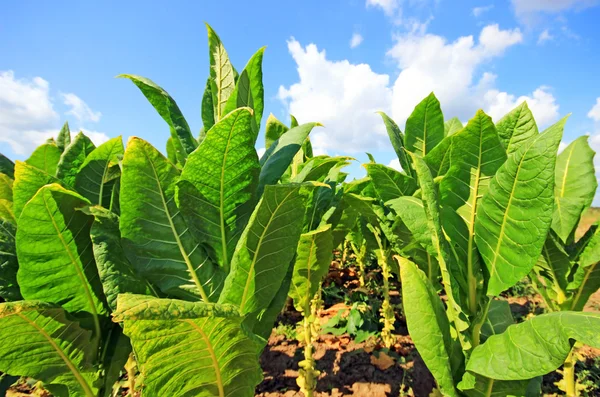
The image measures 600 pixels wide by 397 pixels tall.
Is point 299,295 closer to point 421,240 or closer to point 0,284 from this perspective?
point 421,240

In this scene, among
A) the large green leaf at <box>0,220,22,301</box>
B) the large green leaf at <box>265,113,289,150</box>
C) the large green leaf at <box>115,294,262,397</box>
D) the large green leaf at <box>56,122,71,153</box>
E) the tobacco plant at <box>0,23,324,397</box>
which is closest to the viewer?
the large green leaf at <box>115,294,262,397</box>

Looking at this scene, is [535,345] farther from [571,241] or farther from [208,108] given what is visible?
[208,108]

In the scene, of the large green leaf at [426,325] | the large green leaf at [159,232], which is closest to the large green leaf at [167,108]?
the large green leaf at [159,232]

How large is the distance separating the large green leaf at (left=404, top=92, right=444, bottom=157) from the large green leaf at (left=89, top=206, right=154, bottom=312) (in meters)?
1.71

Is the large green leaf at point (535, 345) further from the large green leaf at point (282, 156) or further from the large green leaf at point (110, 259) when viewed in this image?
the large green leaf at point (110, 259)

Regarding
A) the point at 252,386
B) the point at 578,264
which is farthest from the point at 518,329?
the point at 578,264

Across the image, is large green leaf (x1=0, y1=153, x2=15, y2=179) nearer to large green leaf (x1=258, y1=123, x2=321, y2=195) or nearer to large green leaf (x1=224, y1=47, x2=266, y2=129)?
large green leaf (x1=224, y1=47, x2=266, y2=129)

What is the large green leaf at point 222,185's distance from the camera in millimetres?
1073

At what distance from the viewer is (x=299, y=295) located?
243 centimetres

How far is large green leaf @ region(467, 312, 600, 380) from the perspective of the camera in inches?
45.7

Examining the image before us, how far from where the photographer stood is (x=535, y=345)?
1.24 metres

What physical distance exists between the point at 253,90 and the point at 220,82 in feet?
0.51

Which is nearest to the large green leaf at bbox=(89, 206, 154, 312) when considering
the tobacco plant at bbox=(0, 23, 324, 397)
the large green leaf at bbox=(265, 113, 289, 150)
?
the tobacco plant at bbox=(0, 23, 324, 397)

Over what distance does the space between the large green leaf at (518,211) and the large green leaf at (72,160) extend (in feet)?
5.32
